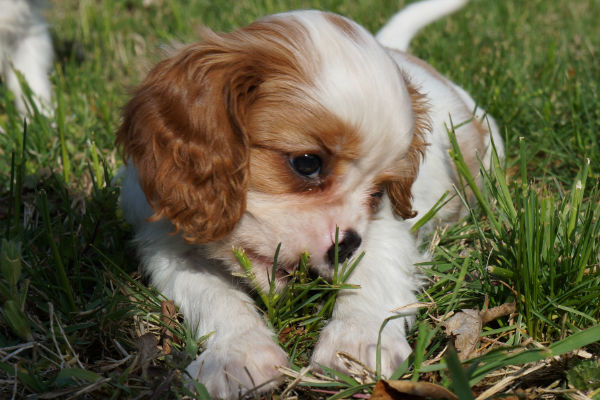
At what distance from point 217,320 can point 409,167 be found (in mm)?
888

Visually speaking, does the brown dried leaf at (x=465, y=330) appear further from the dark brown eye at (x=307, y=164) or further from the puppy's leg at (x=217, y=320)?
the dark brown eye at (x=307, y=164)

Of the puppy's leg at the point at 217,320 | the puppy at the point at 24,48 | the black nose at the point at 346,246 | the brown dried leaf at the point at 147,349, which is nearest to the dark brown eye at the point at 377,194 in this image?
the black nose at the point at 346,246

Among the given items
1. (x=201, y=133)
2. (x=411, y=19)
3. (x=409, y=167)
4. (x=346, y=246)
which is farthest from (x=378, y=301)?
(x=411, y=19)

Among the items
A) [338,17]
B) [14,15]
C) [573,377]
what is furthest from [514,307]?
[14,15]

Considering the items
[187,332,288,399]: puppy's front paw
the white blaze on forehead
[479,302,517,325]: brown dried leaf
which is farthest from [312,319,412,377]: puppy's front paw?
the white blaze on forehead

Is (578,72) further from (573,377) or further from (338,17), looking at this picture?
(573,377)

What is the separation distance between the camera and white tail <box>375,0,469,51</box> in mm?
4141

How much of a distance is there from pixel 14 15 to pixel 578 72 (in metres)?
3.73

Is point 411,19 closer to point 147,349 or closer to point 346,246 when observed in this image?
point 346,246

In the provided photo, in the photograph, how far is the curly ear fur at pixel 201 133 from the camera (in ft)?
6.78

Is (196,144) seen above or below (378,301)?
above

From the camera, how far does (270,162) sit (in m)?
2.09

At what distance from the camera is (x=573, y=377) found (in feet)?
5.88

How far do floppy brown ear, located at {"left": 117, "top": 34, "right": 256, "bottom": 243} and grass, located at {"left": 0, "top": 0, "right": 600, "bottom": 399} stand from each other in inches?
13.0
